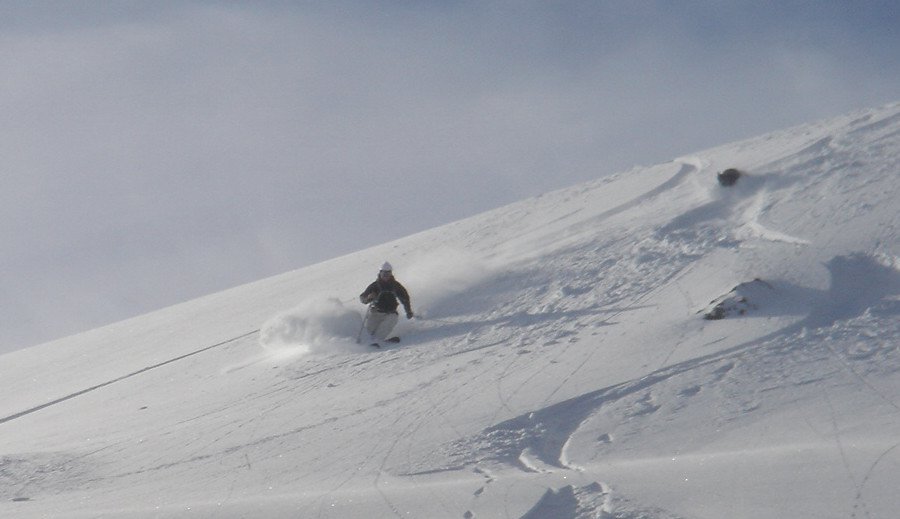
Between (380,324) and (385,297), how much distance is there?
389 mm

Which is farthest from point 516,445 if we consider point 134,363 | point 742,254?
point 134,363

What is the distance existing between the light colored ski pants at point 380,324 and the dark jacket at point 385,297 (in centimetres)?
7

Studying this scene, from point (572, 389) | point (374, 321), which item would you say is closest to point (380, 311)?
point (374, 321)

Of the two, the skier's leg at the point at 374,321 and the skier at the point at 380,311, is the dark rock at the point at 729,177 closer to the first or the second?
the skier at the point at 380,311

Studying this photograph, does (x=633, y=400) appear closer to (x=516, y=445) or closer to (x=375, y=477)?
(x=516, y=445)

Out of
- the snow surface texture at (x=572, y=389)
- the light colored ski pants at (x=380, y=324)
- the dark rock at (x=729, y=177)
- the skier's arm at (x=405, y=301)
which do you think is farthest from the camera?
the dark rock at (x=729, y=177)

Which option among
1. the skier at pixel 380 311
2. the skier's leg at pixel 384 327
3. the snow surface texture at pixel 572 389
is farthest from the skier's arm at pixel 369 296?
the snow surface texture at pixel 572 389

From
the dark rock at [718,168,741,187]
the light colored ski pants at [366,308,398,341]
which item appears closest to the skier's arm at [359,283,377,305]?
the light colored ski pants at [366,308,398,341]

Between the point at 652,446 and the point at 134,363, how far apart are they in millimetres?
12985

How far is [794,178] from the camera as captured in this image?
1441 cm

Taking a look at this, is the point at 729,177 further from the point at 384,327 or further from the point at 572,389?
the point at 572,389

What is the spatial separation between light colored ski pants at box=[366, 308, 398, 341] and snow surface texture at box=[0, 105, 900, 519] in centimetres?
28

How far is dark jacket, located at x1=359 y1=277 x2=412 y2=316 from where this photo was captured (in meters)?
12.5

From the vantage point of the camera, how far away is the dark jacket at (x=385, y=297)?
12.5m
